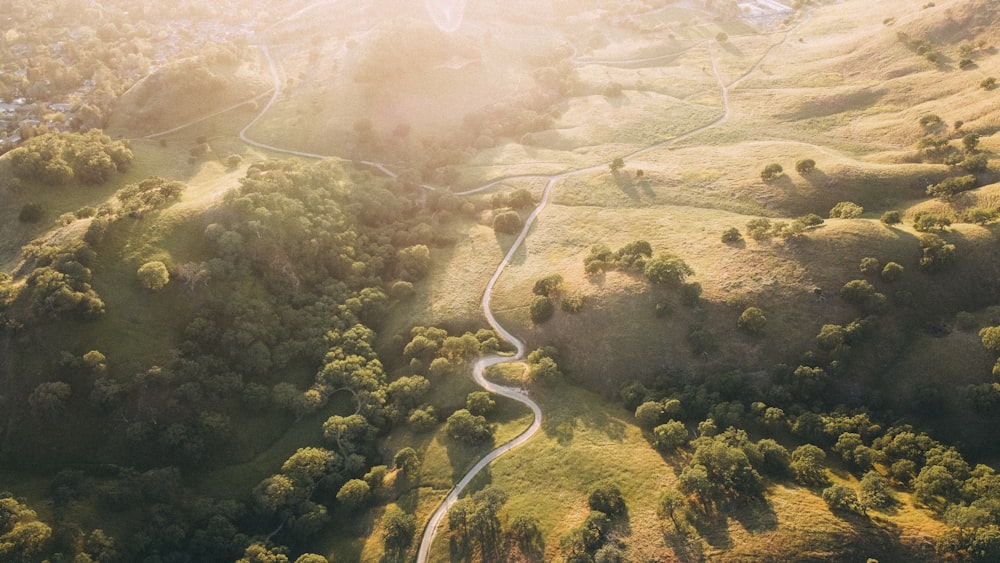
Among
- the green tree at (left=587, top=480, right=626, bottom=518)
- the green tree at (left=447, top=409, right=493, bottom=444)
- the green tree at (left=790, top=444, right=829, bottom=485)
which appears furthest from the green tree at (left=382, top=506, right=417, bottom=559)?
the green tree at (left=790, top=444, right=829, bottom=485)

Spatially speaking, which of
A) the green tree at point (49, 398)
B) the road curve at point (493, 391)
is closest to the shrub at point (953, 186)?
the road curve at point (493, 391)

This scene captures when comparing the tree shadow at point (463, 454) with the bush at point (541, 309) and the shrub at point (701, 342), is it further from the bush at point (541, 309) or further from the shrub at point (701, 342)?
the shrub at point (701, 342)

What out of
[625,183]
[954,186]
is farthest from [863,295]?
[625,183]

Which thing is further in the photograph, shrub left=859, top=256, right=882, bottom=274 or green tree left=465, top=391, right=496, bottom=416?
shrub left=859, top=256, right=882, bottom=274

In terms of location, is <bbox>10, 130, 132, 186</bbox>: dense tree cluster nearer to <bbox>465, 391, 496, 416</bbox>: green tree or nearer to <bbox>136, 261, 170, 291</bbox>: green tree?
<bbox>136, 261, 170, 291</bbox>: green tree

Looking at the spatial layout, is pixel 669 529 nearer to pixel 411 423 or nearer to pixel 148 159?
pixel 411 423

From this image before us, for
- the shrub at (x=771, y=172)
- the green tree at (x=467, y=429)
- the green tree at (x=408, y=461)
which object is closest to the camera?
the green tree at (x=408, y=461)
